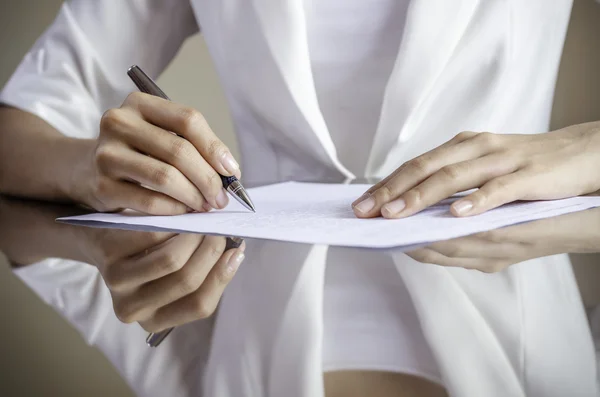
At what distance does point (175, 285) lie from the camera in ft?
1.26

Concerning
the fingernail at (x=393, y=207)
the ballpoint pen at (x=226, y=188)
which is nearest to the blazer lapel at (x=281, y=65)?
the ballpoint pen at (x=226, y=188)

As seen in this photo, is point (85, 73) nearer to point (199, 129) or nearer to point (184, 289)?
point (199, 129)

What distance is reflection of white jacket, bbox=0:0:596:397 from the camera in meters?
0.30

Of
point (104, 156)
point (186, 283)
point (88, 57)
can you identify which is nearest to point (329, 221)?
point (186, 283)

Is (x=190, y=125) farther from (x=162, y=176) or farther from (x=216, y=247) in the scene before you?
(x=216, y=247)

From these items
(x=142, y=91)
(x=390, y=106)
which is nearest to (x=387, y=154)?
(x=390, y=106)

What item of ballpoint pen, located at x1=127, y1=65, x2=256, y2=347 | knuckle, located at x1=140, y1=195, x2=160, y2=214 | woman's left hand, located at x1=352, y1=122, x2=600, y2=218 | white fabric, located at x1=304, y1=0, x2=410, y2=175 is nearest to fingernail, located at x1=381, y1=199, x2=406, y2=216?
woman's left hand, located at x1=352, y1=122, x2=600, y2=218

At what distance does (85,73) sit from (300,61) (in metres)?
0.36

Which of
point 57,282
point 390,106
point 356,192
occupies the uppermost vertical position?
point 390,106

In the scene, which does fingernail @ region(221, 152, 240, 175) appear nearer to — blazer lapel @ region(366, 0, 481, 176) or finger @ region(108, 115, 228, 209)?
finger @ region(108, 115, 228, 209)

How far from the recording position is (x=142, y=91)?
0.63 meters

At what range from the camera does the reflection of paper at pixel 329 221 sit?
40 cm

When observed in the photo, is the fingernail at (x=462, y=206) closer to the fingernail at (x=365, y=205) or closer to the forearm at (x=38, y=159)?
the fingernail at (x=365, y=205)

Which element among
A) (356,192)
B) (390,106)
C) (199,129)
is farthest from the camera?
(390,106)
